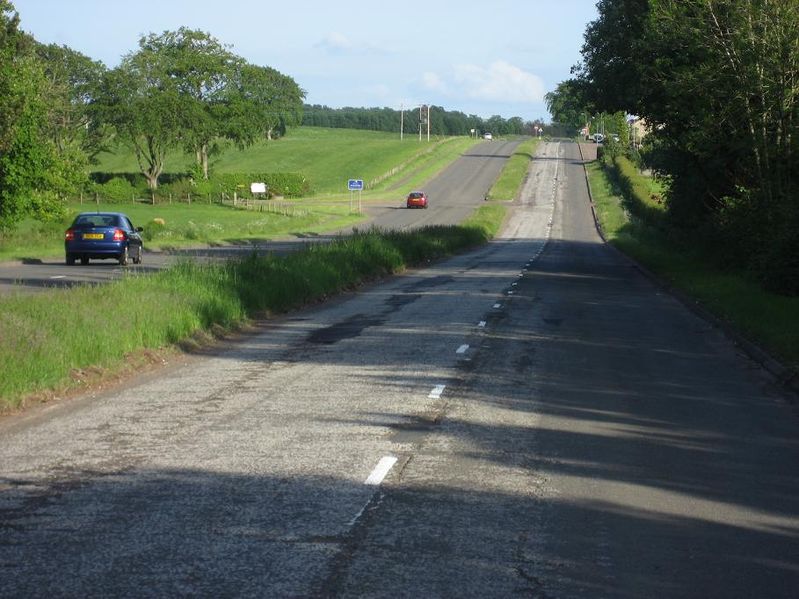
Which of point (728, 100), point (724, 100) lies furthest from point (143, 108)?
point (728, 100)

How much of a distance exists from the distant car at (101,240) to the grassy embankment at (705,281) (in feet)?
56.6

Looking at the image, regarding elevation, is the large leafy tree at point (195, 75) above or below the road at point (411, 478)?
above

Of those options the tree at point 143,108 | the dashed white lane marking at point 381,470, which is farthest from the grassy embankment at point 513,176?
the dashed white lane marking at point 381,470

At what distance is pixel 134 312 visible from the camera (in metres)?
16.2

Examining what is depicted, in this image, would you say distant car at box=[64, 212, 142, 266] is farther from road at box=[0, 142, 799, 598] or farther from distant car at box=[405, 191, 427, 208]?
distant car at box=[405, 191, 427, 208]

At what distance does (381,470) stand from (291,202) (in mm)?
94380

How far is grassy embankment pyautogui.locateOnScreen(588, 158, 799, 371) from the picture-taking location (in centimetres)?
1834

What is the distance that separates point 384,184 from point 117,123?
31080mm

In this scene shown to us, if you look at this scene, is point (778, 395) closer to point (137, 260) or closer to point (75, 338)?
point (75, 338)

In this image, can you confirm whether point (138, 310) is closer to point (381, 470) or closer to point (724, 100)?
point (381, 470)

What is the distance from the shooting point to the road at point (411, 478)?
629 cm

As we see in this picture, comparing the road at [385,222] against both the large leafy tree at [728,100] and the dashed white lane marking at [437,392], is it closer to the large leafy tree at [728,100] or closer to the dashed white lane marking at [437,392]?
the dashed white lane marking at [437,392]

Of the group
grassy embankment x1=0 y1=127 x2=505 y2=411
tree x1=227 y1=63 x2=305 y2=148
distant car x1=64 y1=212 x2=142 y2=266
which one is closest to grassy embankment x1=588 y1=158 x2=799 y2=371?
grassy embankment x1=0 y1=127 x2=505 y2=411

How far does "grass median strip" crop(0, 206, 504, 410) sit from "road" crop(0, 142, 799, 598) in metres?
0.63
